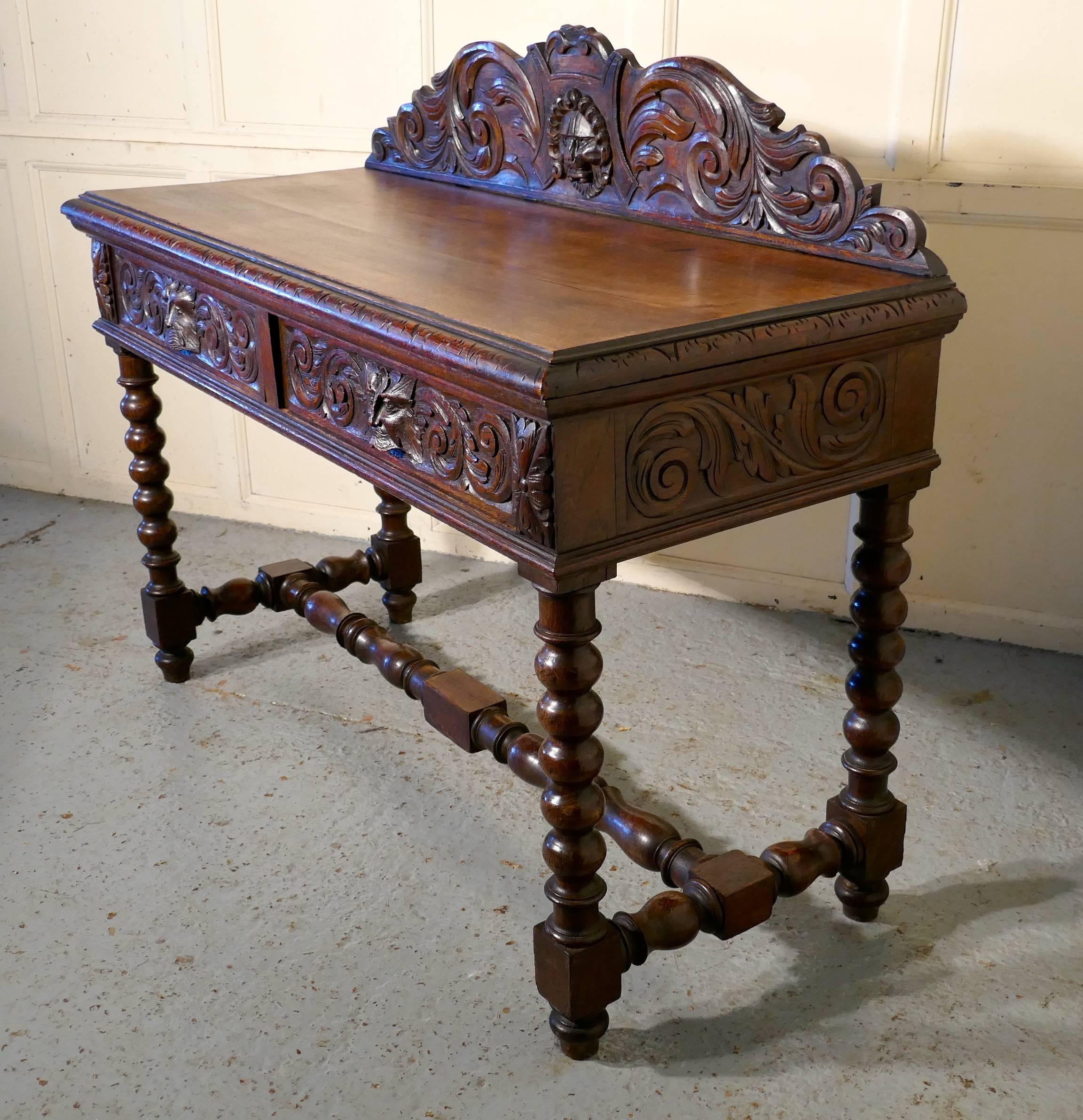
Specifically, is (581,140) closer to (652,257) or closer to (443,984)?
(652,257)

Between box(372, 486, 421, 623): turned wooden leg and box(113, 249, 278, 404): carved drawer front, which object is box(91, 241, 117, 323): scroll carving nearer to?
→ box(113, 249, 278, 404): carved drawer front

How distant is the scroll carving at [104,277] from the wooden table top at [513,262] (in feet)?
0.41

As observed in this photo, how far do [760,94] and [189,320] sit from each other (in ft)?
5.08

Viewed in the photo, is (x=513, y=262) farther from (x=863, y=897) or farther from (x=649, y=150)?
(x=863, y=897)

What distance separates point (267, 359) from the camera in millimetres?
2301

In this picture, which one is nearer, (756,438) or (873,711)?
(756,438)

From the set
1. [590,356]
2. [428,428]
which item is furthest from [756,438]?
[428,428]

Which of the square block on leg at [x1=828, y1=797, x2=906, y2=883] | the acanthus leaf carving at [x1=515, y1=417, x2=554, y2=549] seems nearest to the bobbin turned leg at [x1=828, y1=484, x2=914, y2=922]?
the square block on leg at [x1=828, y1=797, x2=906, y2=883]

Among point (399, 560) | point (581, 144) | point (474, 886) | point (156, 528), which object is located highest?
point (581, 144)

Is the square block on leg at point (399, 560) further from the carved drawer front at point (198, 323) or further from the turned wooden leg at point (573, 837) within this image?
the turned wooden leg at point (573, 837)

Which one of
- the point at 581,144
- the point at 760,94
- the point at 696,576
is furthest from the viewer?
the point at 696,576

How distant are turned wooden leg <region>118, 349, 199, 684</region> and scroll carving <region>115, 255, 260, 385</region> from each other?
21cm

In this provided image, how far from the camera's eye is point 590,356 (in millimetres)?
1593

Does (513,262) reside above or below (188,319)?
above
